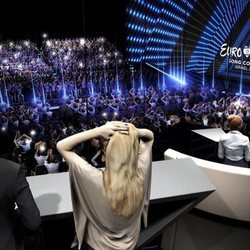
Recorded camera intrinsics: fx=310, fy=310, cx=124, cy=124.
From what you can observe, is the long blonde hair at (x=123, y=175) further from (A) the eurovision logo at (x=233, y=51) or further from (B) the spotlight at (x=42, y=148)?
(A) the eurovision logo at (x=233, y=51)

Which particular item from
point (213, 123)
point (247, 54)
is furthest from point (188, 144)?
point (247, 54)

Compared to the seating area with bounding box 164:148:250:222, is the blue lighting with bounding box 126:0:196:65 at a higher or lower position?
higher

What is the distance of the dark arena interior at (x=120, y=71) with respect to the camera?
3.71 metres

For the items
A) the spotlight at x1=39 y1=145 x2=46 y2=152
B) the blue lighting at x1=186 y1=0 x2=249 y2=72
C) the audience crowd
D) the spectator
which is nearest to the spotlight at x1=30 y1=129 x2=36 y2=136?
the audience crowd

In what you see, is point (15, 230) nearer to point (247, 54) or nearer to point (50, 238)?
point (50, 238)

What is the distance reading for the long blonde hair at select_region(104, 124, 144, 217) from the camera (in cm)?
108

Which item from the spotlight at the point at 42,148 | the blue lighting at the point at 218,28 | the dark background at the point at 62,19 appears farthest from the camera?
the blue lighting at the point at 218,28

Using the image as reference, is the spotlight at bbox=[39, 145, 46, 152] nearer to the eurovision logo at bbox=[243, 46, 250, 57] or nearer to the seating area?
the seating area

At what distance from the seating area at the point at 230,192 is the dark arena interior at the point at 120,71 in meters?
0.14

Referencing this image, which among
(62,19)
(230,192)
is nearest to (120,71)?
(62,19)

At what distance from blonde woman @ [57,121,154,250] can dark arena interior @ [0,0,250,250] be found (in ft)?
6.41

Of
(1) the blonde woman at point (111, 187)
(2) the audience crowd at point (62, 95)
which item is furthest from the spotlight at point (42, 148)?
(1) the blonde woman at point (111, 187)

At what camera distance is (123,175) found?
1.09 m

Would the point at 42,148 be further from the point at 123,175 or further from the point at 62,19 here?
the point at 123,175
